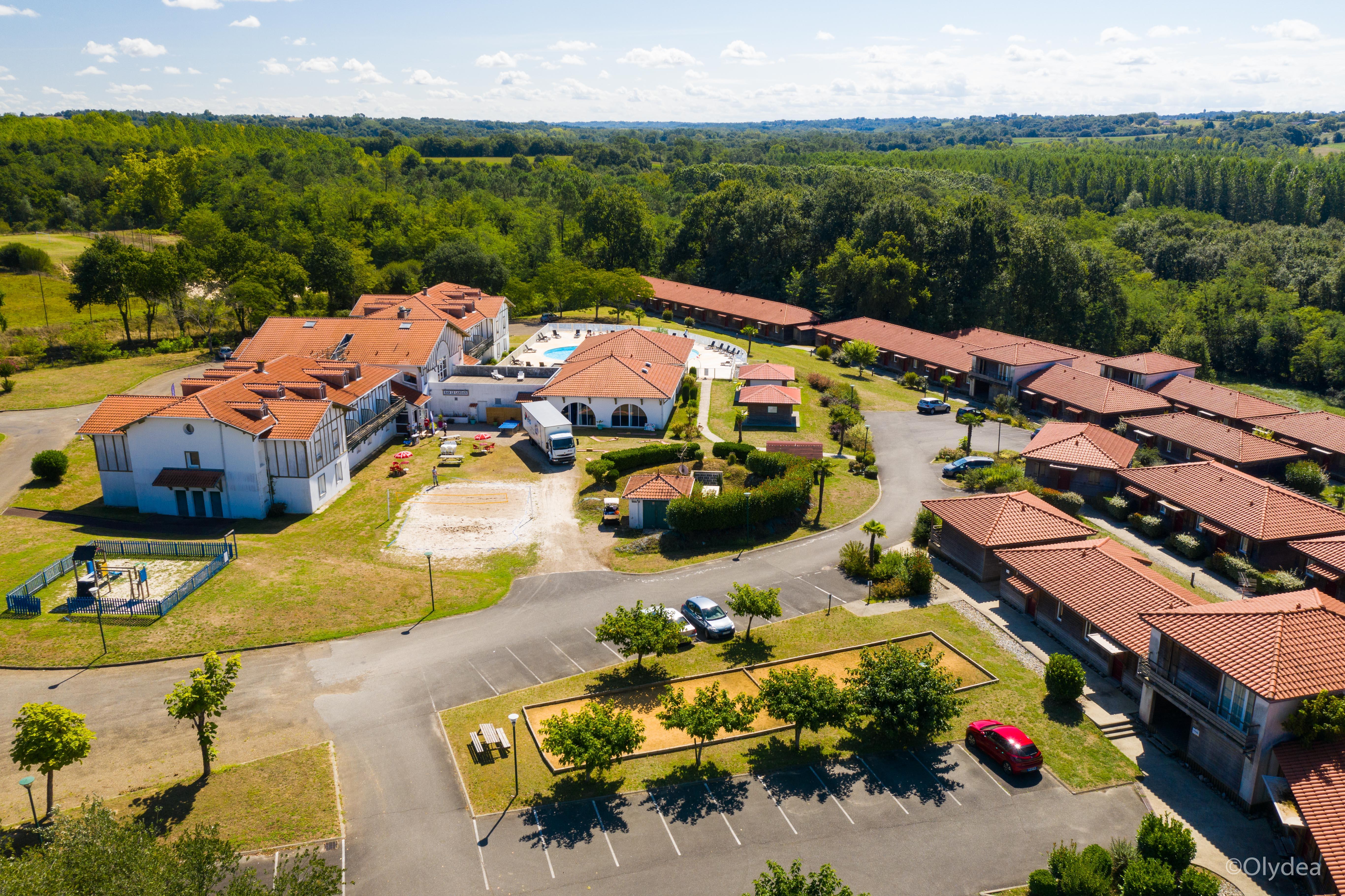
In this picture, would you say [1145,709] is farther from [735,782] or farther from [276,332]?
[276,332]

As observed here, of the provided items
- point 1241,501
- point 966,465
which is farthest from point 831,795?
point 966,465

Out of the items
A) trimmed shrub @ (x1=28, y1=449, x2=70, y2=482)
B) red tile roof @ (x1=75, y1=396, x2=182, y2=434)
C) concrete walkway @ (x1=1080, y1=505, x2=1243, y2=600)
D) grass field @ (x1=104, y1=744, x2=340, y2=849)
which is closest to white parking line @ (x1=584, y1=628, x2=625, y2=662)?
grass field @ (x1=104, y1=744, x2=340, y2=849)

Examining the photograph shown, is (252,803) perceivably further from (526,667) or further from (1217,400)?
(1217,400)

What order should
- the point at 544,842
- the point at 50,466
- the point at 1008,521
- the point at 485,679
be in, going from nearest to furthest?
1. the point at 544,842
2. the point at 485,679
3. the point at 1008,521
4. the point at 50,466

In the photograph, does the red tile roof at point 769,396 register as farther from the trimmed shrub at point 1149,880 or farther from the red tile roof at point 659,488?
the trimmed shrub at point 1149,880

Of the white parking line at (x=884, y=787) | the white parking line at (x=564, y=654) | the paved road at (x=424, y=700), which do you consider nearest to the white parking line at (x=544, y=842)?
the paved road at (x=424, y=700)
